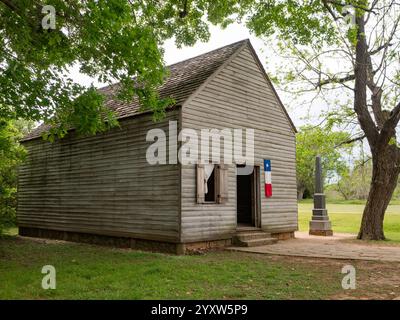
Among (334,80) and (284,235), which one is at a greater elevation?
(334,80)

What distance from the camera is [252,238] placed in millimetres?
13070

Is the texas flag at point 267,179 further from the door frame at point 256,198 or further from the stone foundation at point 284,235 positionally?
the stone foundation at point 284,235

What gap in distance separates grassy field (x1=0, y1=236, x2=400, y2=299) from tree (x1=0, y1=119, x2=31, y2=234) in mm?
4073

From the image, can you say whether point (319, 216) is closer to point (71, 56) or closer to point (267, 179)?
point (267, 179)

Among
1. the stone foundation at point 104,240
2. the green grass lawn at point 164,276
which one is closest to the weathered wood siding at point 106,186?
the stone foundation at point 104,240

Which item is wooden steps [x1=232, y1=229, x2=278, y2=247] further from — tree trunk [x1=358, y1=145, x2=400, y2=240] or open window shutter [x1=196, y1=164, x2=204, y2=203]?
tree trunk [x1=358, y1=145, x2=400, y2=240]

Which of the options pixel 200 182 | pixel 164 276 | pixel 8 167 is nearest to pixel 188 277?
pixel 164 276

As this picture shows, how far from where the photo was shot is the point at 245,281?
786 centimetres

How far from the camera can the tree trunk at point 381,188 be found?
1527 centimetres

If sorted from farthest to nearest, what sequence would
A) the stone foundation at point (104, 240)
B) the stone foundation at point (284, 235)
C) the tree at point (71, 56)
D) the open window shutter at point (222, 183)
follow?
the stone foundation at point (284, 235)
the open window shutter at point (222, 183)
the stone foundation at point (104, 240)
the tree at point (71, 56)

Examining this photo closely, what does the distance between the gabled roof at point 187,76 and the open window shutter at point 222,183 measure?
251cm

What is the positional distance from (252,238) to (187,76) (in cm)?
590

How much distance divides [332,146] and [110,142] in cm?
962
